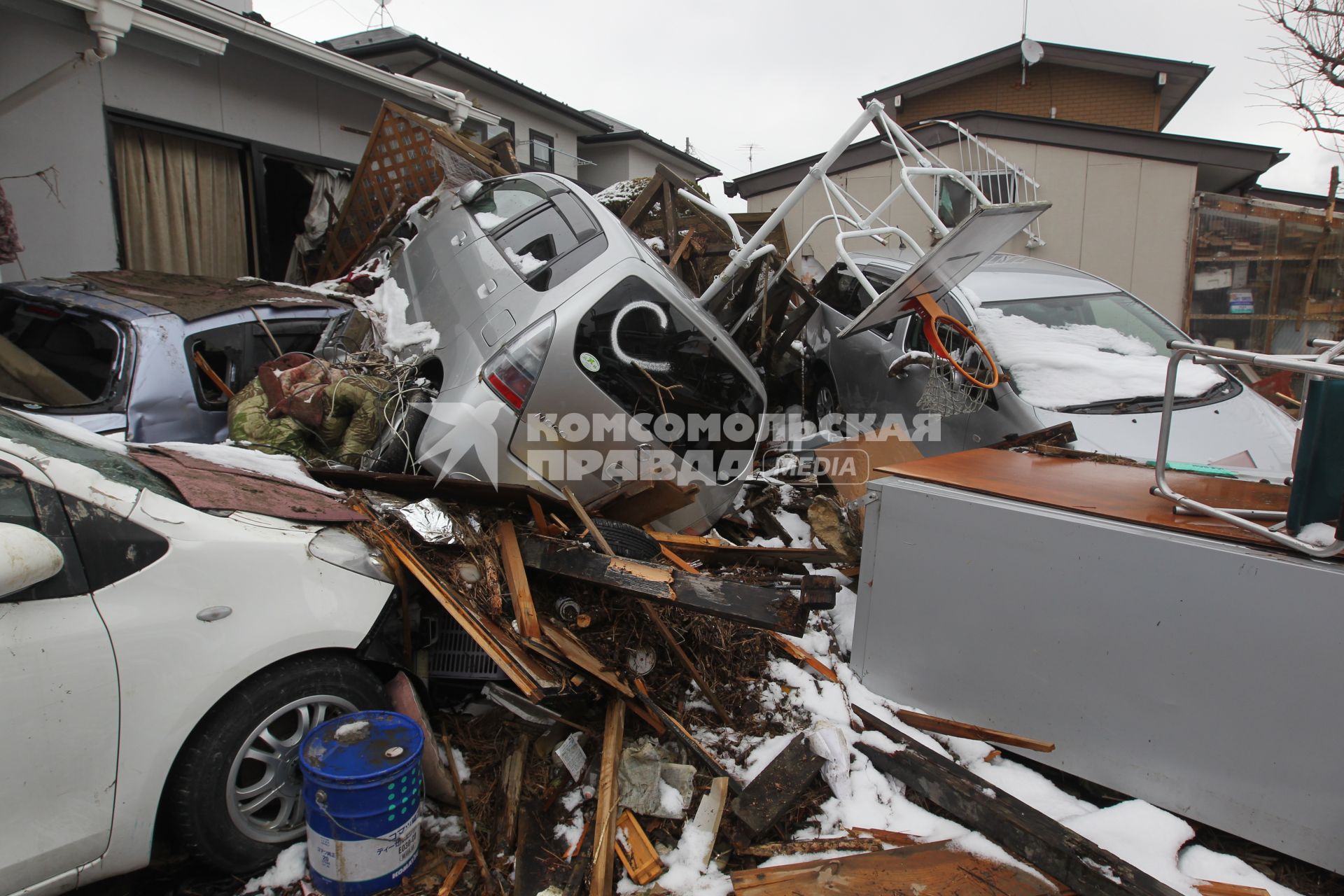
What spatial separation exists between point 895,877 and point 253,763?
206 centimetres

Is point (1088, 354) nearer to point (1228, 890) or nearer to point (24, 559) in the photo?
point (1228, 890)

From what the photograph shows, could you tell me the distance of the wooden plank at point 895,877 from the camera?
2.18m

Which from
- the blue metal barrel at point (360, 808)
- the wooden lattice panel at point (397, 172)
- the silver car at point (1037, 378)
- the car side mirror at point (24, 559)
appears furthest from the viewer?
the wooden lattice panel at point (397, 172)

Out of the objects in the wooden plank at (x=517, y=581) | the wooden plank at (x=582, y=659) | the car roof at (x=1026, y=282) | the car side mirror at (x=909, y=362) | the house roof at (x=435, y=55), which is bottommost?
the wooden plank at (x=582, y=659)

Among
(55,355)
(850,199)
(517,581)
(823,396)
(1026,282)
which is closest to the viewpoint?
(517,581)

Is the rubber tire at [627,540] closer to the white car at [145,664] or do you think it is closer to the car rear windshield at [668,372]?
the car rear windshield at [668,372]

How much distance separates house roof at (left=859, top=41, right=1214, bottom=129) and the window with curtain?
374 inches

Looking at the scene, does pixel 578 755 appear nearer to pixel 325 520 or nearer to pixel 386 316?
pixel 325 520

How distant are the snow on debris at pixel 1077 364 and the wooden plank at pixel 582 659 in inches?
129

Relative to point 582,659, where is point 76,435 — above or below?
above

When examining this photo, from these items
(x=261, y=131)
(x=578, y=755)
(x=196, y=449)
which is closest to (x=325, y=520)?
(x=196, y=449)

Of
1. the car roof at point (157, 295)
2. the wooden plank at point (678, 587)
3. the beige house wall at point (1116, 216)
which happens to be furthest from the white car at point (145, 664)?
the beige house wall at point (1116, 216)

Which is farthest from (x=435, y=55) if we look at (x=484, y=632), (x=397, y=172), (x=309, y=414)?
(x=484, y=632)

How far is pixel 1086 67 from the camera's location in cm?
1292
